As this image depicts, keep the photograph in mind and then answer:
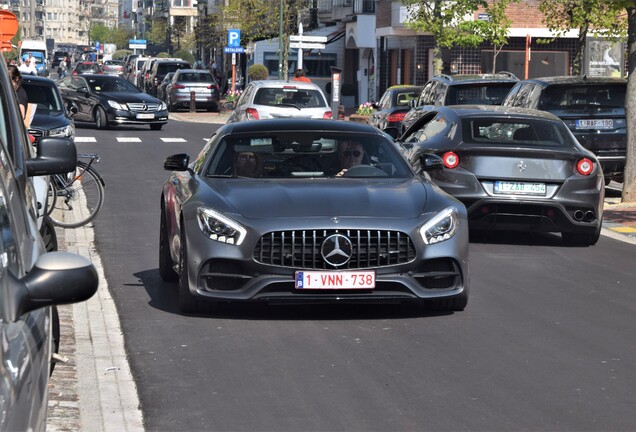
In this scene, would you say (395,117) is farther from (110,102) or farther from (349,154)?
(349,154)

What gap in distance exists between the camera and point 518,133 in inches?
589

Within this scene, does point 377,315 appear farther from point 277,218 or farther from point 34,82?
point 34,82

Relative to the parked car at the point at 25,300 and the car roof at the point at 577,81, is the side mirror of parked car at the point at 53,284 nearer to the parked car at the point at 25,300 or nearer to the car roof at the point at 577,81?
the parked car at the point at 25,300

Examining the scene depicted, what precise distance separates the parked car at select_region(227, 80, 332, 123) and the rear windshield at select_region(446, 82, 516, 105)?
4054 mm


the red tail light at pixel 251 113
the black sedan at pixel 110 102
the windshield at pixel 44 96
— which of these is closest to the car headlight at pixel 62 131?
the windshield at pixel 44 96

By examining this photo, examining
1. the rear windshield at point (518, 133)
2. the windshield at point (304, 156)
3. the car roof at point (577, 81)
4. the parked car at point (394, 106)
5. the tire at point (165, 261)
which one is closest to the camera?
the windshield at point (304, 156)

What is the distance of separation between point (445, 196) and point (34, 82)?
42.3 ft

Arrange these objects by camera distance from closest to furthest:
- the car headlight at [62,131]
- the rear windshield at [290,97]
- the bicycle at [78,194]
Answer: the bicycle at [78,194], the car headlight at [62,131], the rear windshield at [290,97]

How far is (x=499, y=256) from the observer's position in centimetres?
1374

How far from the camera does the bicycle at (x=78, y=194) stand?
1602cm

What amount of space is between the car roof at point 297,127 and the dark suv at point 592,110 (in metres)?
9.32

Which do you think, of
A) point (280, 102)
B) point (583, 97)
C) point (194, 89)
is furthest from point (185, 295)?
point (194, 89)

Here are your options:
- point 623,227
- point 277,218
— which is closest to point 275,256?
point 277,218

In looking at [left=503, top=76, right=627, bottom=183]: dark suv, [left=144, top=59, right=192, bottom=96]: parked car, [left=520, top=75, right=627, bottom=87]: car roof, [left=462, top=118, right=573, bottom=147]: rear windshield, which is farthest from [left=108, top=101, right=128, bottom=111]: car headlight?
[left=462, top=118, right=573, bottom=147]: rear windshield
